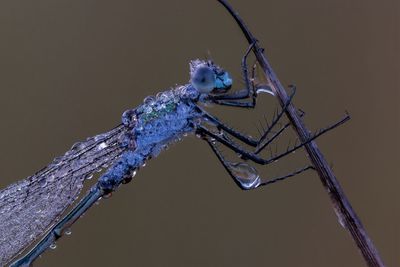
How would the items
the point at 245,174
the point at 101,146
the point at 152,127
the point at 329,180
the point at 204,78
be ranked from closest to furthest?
the point at 329,180, the point at 245,174, the point at 204,78, the point at 152,127, the point at 101,146

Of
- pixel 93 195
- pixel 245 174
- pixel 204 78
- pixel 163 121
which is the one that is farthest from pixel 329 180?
pixel 93 195

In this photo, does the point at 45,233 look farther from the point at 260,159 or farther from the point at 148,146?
the point at 260,159

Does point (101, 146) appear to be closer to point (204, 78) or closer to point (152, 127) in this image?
point (152, 127)

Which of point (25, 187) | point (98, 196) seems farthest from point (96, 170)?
point (25, 187)

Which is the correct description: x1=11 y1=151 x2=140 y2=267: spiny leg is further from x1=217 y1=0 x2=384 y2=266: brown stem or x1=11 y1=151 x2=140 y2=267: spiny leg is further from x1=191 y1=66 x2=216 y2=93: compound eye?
x1=217 y1=0 x2=384 y2=266: brown stem

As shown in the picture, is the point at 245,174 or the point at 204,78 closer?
the point at 245,174
